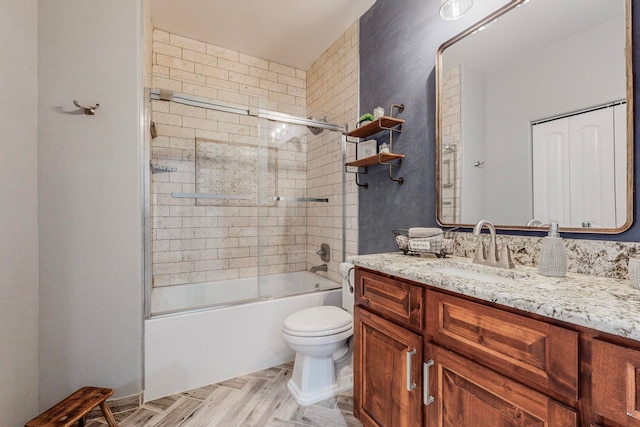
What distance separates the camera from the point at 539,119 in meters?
1.21

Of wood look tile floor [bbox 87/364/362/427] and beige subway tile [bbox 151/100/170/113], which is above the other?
beige subway tile [bbox 151/100/170/113]

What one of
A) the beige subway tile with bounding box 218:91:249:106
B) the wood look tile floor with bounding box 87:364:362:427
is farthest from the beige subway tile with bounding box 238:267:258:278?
the beige subway tile with bounding box 218:91:249:106

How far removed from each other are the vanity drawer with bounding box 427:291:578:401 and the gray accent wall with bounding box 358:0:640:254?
0.85m

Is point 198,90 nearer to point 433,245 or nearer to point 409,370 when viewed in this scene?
point 433,245

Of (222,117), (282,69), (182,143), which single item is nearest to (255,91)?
(282,69)

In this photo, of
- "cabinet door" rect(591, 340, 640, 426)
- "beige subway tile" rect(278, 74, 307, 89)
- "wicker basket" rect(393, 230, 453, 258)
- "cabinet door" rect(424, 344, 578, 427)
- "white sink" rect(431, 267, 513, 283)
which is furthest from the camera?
"beige subway tile" rect(278, 74, 307, 89)

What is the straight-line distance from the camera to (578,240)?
106cm

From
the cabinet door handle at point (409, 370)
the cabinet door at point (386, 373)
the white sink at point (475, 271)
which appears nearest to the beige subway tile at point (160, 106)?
the cabinet door at point (386, 373)

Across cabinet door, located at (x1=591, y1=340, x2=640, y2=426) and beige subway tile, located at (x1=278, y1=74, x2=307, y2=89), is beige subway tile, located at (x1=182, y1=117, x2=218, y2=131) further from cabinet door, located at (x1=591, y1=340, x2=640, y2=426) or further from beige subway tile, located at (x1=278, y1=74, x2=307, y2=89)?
cabinet door, located at (x1=591, y1=340, x2=640, y2=426)

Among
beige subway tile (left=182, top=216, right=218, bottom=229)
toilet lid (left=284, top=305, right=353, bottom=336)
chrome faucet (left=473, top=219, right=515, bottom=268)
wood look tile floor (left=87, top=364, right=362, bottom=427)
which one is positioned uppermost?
beige subway tile (left=182, top=216, right=218, bottom=229)

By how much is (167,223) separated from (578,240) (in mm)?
2768

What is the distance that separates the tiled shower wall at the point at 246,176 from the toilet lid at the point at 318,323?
0.71 metres

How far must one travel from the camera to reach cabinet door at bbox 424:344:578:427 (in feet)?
2.24

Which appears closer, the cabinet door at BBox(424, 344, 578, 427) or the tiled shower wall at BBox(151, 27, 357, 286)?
the cabinet door at BBox(424, 344, 578, 427)
